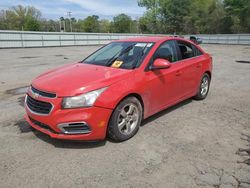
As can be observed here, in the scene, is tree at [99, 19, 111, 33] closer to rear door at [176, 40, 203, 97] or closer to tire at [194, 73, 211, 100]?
tire at [194, 73, 211, 100]

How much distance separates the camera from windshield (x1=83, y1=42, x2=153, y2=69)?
14.6 feet

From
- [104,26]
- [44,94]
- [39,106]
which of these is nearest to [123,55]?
[44,94]

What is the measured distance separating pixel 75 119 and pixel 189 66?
9.71 feet

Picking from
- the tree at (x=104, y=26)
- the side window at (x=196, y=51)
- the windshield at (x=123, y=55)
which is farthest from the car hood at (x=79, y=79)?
the tree at (x=104, y=26)

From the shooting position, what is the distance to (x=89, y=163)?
3.40 metres

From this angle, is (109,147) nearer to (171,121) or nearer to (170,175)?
(170,175)

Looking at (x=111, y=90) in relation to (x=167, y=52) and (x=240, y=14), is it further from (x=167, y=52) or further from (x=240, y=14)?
(x=240, y=14)

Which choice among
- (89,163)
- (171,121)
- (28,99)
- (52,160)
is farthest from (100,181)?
(171,121)

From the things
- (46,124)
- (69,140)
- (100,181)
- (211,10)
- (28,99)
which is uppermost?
(211,10)

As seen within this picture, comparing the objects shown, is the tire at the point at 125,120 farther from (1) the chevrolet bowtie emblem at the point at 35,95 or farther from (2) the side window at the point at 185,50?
(2) the side window at the point at 185,50

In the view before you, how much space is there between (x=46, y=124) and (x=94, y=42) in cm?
2985

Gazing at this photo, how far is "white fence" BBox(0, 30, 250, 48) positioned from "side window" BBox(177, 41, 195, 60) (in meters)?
21.4

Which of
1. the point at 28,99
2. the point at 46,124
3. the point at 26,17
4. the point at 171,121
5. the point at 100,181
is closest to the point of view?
the point at 100,181

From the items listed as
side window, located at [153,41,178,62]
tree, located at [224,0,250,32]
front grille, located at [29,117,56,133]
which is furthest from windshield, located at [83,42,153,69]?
tree, located at [224,0,250,32]
